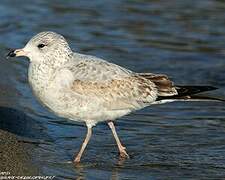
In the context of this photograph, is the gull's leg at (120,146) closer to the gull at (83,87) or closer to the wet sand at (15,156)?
the gull at (83,87)

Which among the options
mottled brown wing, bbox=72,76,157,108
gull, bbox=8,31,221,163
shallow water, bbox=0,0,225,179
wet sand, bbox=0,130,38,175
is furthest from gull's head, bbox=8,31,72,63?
shallow water, bbox=0,0,225,179

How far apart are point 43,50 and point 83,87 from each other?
600 millimetres

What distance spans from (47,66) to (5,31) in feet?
20.9

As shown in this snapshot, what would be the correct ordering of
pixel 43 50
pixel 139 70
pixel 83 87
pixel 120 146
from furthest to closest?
pixel 139 70
pixel 120 146
pixel 43 50
pixel 83 87

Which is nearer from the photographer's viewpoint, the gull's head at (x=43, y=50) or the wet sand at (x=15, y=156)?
the wet sand at (x=15, y=156)

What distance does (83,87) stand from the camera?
8.23m

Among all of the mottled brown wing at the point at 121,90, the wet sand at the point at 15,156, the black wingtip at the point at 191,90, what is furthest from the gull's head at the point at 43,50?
the black wingtip at the point at 191,90

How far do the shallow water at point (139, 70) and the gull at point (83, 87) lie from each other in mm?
426

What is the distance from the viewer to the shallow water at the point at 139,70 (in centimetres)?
829

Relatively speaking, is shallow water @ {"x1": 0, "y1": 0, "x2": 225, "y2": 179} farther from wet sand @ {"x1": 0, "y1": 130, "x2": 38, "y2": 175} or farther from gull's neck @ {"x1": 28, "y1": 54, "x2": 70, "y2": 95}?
gull's neck @ {"x1": 28, "y1": 54, "x2": 70, "y2": 95}

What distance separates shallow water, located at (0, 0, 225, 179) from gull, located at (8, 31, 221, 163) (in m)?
0.43

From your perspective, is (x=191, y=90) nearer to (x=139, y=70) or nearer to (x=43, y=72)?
(x=43, y=72)

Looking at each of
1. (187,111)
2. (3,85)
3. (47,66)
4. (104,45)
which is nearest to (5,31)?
(104,45)

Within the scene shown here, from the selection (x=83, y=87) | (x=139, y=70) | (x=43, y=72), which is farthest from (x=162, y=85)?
(x=139, y=70)
